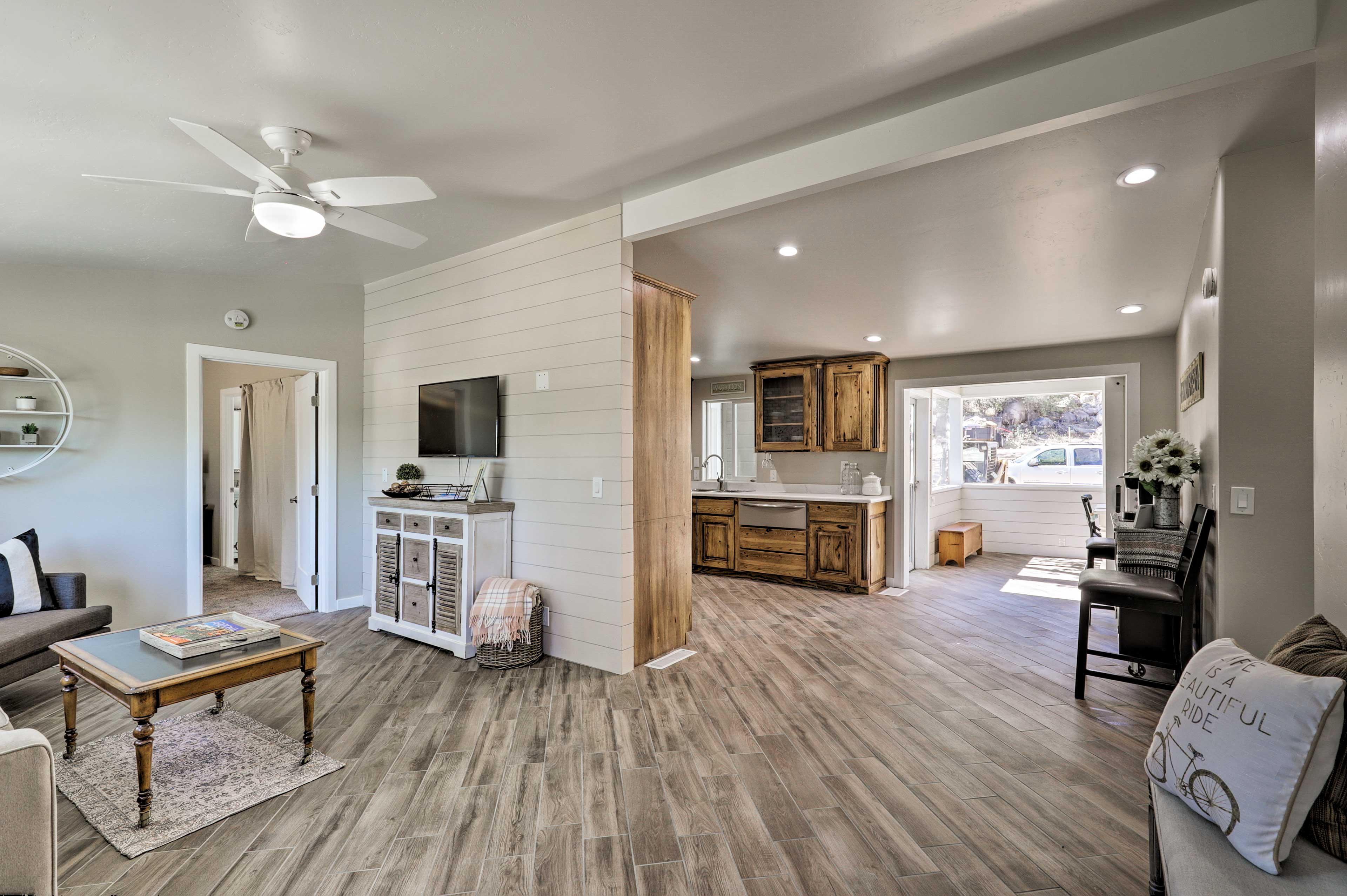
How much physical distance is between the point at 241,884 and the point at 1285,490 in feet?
12.2

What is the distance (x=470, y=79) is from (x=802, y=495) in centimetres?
514

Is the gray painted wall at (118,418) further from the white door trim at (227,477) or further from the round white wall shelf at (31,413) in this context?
the white door trim at (227,477)

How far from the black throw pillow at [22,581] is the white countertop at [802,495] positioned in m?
5.06

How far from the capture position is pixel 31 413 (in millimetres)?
3898

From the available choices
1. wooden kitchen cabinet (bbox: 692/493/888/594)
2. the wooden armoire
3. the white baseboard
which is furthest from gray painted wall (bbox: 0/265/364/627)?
wooden kitchen cabinet (bbox: 692/493/888/594)

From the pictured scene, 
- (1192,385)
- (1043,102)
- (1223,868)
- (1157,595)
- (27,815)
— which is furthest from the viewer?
(1192,385)

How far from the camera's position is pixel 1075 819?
218 cm

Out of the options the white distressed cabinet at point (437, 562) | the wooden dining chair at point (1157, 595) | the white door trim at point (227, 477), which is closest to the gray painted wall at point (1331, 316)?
the wooden dining chair at point (1157, 595)

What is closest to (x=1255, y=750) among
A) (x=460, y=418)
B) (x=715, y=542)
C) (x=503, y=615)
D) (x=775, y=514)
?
(x=503, y=615)

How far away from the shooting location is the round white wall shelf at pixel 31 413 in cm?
388

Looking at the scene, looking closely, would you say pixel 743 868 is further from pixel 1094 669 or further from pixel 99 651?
pixel 1094 669

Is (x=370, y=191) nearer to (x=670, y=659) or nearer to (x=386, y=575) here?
(x=386, y=575)

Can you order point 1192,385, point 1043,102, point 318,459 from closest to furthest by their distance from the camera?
point 1043,102 → point 1192,385 → point 318,459

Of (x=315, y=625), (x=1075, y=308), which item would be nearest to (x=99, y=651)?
(x=315, y=625)
